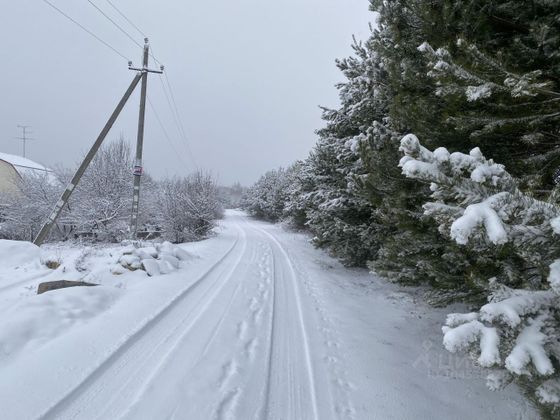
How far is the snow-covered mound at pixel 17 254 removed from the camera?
9000 millimetres

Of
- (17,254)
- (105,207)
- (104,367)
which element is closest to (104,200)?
(105,207)

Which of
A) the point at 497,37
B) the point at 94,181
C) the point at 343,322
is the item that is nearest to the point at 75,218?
the point at 94,181

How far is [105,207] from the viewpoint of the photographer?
18016 mm

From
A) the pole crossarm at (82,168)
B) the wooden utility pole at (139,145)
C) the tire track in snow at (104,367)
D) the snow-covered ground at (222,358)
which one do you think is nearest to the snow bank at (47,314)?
the snow-covered ground at (222,358)

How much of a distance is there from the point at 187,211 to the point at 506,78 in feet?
64.1

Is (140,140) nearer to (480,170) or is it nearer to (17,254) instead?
(17,254)

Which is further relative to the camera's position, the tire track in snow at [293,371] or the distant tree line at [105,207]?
the distant tree line at [105,207]

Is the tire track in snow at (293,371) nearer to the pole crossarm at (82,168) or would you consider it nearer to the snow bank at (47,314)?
the snow bank at (47,314)

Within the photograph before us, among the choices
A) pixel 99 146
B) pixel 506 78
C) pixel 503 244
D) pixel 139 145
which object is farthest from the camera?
pixel 139 145

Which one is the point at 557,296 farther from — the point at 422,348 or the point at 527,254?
the point at 422,348

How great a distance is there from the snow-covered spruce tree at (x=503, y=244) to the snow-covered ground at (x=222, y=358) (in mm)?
2017

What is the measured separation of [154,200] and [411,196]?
806 inches

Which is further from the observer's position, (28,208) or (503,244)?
(28,208)

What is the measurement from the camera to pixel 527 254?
1.93 m
